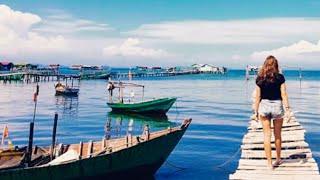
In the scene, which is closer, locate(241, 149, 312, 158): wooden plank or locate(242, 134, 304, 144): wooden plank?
locate(241, 149, 312, 158): wooden plank

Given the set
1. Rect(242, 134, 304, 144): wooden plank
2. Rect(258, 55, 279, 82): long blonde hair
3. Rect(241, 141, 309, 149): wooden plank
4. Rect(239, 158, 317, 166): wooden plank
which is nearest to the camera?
Rect(258, 55, 279, 82): long blonde hair

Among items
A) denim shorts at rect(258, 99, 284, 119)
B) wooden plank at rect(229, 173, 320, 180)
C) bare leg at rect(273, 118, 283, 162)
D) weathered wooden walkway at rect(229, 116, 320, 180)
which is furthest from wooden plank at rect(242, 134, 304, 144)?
wooden plank at rect(229, 173, 320, 180)

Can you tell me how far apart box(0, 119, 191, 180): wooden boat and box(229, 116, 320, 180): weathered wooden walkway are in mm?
4939

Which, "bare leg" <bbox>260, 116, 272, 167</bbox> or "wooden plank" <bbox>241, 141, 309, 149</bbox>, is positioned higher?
"bare leg" <bbox>260, 116, 272, 167</bbox>

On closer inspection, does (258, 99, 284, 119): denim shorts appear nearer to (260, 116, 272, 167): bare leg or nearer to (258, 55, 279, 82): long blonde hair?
(260, 116, 272, 167): bare leg

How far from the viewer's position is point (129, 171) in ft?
60.7

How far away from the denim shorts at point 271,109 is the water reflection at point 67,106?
36570mm

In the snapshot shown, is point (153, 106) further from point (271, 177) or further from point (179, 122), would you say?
point (271, 177)

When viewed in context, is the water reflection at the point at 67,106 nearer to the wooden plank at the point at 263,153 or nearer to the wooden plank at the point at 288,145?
the wooden plank at the point at 288,145

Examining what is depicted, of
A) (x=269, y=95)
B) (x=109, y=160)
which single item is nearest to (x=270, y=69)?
(x=269, y=95)

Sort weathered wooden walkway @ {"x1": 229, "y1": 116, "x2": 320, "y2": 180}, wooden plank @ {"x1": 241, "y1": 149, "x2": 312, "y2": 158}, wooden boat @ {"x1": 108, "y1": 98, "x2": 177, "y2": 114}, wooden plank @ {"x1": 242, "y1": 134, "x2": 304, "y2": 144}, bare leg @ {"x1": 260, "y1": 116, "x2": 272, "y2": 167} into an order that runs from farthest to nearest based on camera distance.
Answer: wooden boat @ {"x1": 108, "y1": 98, "x2": 177, "y2": 114}, wooden plank @ {"x1": 242, "y1": 134, "x2": 304, "y2": 144}, wooden plank @ {"x1": 241, "y1": 149, "x2": 312, "y2": 158}, bare leg @ {"x1": 260, "y1": 116, "x2": 272, "y2": 167}, weathered wooden walkway @ {"x1": 229, "y1": 116, "x2": 320, "y2": 180}

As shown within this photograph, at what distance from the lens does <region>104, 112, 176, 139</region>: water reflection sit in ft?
124

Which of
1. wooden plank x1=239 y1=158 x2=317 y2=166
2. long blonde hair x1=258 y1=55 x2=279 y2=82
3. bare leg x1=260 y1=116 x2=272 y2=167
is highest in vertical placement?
long blonde hair x1=258 y1=55 x2=279 y2=82

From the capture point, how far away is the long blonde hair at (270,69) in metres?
10.7
